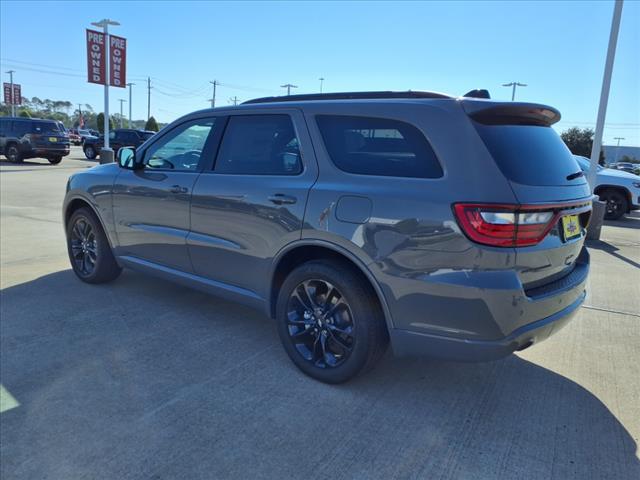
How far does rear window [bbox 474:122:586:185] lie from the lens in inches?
103

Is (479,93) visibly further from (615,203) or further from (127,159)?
(615,203)

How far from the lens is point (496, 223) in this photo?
247cm

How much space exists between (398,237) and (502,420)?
1.24m

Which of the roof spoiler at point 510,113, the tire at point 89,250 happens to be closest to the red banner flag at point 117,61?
the tire at point 89,250

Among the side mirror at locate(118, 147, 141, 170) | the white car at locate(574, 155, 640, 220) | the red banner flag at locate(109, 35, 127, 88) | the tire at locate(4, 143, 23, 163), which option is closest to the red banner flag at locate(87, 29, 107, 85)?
the red banner flag at locate(109, 35, 127, 88)

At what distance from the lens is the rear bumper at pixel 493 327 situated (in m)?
2.52

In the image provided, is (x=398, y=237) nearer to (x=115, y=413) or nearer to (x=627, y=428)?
(x=627, y=428)

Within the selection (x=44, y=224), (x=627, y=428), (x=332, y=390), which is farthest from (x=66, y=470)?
(x=44, y=224)

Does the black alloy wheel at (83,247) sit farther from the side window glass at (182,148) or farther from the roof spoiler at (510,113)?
the roof spoiler at (510,113)

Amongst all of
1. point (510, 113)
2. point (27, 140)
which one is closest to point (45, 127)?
point (27, 140)

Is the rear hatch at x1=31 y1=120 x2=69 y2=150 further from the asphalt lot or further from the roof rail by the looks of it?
the roof rail

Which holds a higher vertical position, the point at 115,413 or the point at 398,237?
the point at 398,237

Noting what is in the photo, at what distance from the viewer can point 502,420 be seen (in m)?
2.87

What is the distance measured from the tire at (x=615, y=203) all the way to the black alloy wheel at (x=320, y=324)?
35.9 ft
